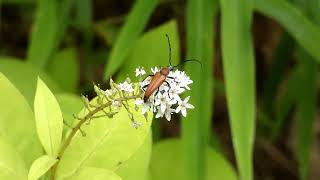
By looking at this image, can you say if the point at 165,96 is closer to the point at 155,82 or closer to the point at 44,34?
the point at 155,82

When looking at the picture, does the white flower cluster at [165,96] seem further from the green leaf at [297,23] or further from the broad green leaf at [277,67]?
the broad green leaf at [277,67]

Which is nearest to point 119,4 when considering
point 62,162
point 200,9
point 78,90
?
point 78,90

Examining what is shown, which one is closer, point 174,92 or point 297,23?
point 174,92

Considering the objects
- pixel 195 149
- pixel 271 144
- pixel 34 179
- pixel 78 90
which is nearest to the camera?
pixel 34 179

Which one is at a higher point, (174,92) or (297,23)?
(297,23)

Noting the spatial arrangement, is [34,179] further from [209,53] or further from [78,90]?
[78,90]

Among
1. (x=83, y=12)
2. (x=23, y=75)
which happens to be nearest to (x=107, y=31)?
(x=83, y=12)
